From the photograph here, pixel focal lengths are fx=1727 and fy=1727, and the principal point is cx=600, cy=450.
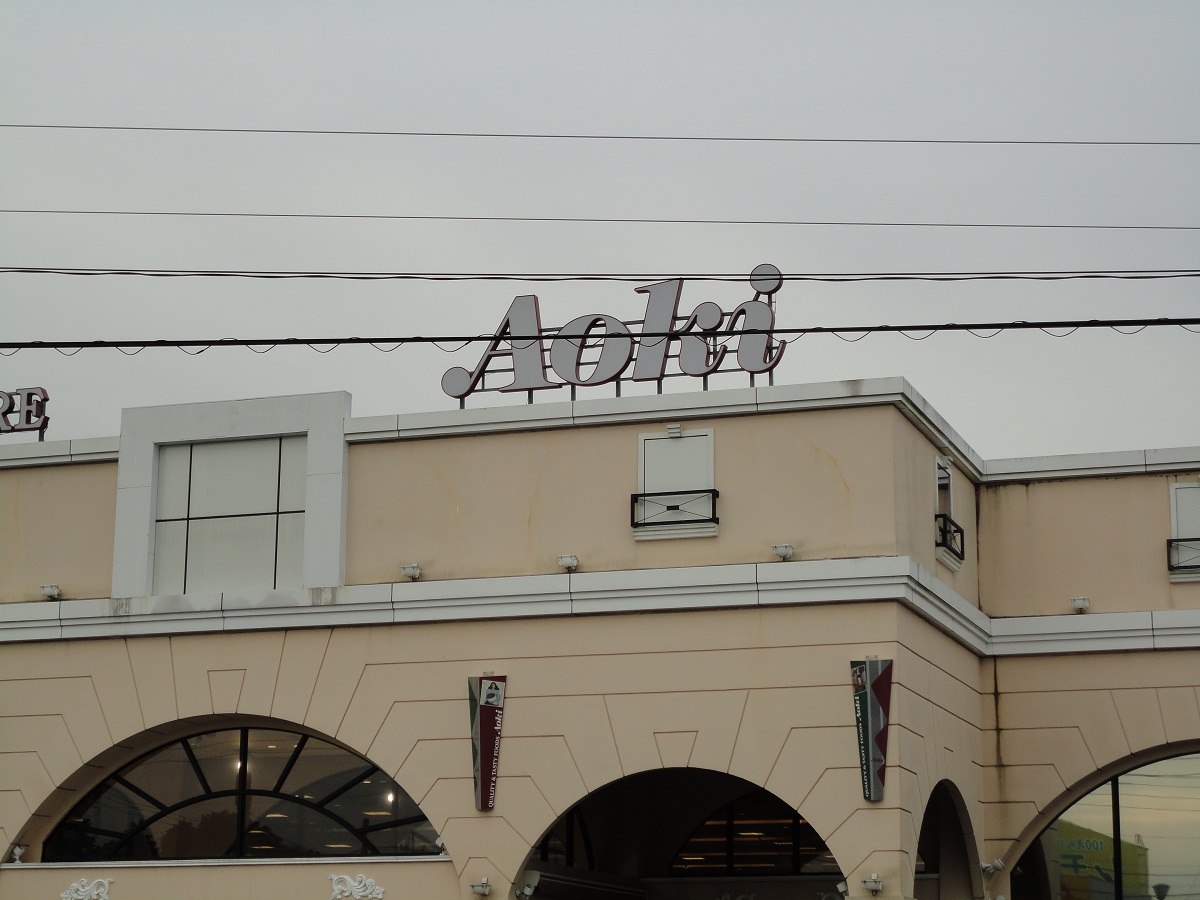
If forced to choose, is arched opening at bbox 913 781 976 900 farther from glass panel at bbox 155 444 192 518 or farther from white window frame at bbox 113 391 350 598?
glass panel at bbox 155 444 192 518

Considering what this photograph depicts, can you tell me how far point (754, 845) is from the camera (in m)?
29.0

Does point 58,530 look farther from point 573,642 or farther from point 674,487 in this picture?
point 674,487

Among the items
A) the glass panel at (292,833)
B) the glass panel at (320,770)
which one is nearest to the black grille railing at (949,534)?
the glass panel at (320,770)

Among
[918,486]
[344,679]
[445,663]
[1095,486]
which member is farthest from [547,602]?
[1095,486]

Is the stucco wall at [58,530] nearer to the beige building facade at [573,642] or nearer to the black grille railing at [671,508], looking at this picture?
the beige building facade at [573,642]

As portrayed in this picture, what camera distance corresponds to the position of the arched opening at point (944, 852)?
86.2 feet

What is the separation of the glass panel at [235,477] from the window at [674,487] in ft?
18.9

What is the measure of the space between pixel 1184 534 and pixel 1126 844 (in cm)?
483

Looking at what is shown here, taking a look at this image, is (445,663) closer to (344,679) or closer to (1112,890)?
(344,679)

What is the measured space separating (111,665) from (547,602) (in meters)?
6.99

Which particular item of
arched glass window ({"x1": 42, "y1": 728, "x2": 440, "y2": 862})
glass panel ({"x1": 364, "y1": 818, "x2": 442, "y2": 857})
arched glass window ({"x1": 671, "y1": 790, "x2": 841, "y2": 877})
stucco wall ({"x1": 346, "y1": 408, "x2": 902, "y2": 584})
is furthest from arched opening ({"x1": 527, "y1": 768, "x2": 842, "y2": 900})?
stucco wall ({"x1": 346, "y1": 408, "x2": 902, "y2": 584})

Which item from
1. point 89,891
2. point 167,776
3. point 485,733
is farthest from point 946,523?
point 89,891

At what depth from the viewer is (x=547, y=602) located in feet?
80.3

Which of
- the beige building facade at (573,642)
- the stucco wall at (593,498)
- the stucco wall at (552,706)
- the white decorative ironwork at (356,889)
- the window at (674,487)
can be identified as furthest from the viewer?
the white decorative ironwork at (356,889)
